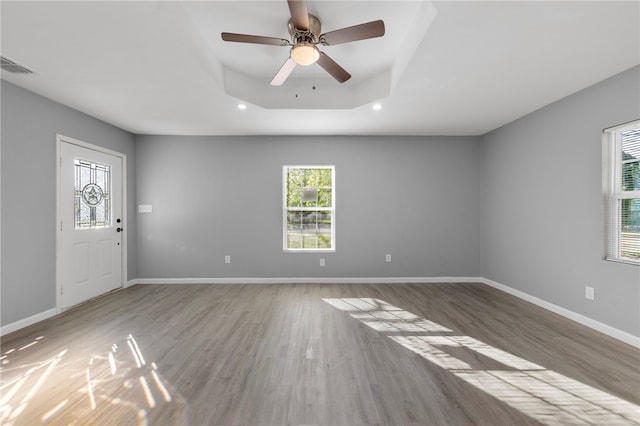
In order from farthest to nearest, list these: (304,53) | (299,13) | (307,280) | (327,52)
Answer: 1. (307,280)
2. (327,52)
3. (304,53)
4. (299,13)

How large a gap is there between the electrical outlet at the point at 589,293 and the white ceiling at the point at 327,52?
2202 millimetres

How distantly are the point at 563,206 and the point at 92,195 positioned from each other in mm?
6322

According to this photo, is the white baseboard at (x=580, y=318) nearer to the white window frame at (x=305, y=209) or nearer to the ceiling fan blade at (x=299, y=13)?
the white window frame at (x=305, y=209)

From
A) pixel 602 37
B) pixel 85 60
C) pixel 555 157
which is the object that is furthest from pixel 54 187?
pixel 555 157

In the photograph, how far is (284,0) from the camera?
215 centimetres

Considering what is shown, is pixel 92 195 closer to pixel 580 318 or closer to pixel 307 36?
pixel 307 36

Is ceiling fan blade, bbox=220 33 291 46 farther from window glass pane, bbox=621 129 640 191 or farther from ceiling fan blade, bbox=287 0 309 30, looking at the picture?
window glass pane, bbox=621 129 640 191

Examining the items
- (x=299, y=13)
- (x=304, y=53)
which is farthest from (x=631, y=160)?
(x=299, y=13)

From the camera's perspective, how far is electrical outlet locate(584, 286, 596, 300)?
2.99 meters

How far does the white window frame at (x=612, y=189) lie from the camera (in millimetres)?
2855

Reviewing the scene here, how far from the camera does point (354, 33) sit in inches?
79.2

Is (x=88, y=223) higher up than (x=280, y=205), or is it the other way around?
(x=280, y=205)

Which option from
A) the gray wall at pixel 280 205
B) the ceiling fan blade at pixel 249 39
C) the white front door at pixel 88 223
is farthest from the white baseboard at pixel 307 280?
the ceiling fan blade at pixel 249 39

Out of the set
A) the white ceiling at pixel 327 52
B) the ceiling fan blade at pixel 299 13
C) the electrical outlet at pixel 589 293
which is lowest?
the electrical outlet at pixel 589 293
